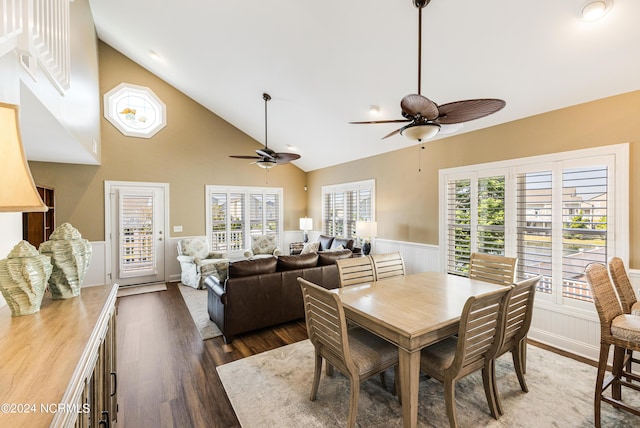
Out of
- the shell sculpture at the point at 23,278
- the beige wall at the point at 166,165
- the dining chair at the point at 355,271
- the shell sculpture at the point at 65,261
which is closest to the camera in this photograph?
the shell sculpture at the point at 23,278

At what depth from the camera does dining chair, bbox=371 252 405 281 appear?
294 centimetres

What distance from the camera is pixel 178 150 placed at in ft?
20.7

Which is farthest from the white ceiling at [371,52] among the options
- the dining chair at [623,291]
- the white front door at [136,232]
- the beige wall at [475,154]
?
the white front door at [136,232]

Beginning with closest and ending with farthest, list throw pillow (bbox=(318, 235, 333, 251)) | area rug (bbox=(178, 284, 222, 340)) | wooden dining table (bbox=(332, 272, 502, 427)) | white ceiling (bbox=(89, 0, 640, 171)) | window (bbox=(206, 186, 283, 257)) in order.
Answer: wooden dining table (bbox=(332, 272, 502, 427))
white ceiling (bbox=(89, 0, 640, 171))
area rug (bbox=(178, 284, 222, 340))
throw pillow (bbox=(318, 235, 333, 251))
window (bbox=(206, 186, 283, 257))

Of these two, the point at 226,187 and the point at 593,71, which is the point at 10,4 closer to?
the point at 593,71

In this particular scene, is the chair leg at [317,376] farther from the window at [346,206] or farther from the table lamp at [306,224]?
the table lamp at [306,224]

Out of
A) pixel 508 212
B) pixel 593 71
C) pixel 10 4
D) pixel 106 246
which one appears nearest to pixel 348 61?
pixel 593 71

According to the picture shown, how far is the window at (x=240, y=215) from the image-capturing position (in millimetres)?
6770

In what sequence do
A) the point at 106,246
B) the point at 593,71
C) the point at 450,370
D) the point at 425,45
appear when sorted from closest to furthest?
the point at 450,370 < the point at 593,71 < the point at 425,45 < the point at 106,246

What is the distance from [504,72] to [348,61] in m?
1.78

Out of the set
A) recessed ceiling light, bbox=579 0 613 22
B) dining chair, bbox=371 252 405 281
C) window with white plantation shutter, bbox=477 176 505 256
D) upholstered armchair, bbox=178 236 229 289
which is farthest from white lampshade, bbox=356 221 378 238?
recessed ceiling light, bbox=579 0 613 22

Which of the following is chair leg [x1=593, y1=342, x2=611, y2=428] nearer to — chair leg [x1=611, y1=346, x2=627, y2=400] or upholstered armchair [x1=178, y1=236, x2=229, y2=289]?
chair leg [x1=611, y1=346, x2=627, y2=400]

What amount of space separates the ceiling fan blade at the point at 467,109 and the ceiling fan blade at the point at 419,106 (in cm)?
10

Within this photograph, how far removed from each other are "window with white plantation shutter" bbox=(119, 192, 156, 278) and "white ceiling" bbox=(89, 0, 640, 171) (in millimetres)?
2777
